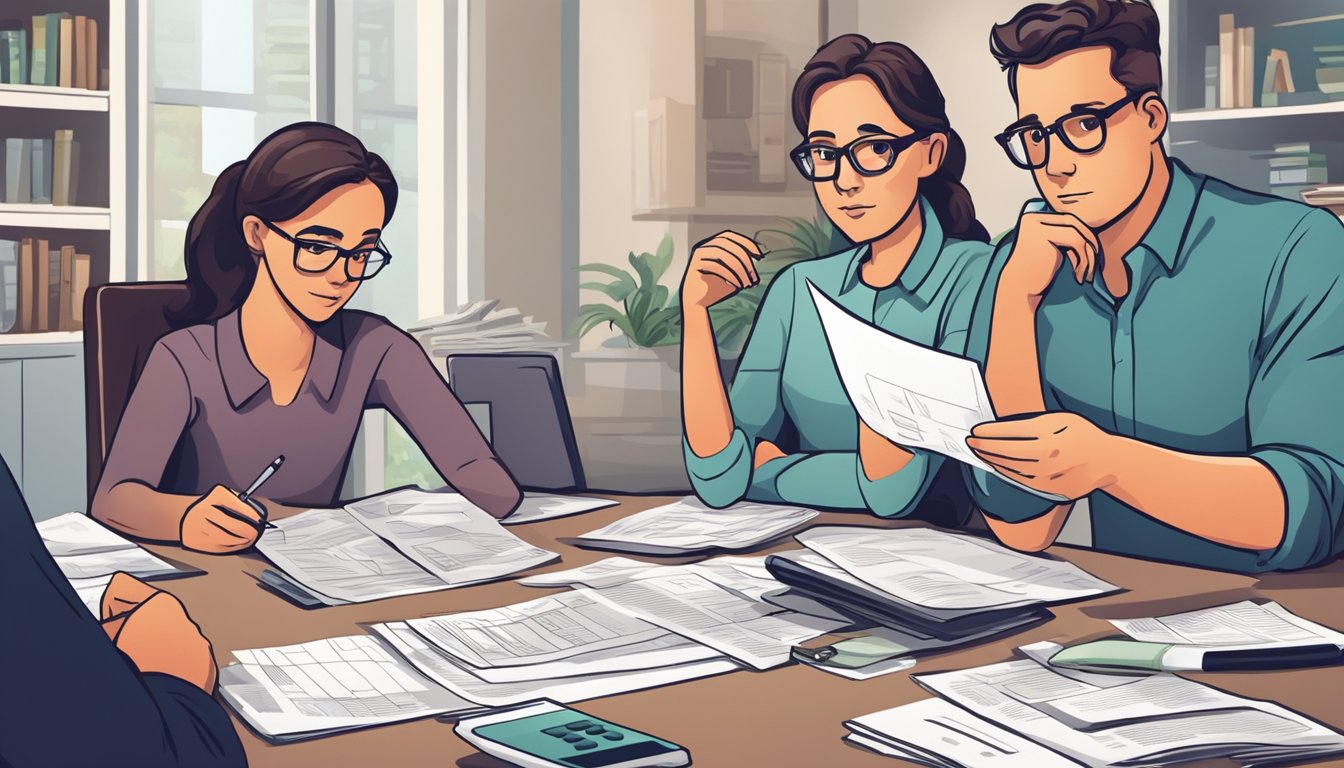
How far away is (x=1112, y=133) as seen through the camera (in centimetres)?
174

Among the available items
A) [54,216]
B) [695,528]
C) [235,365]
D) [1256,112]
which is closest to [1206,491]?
[695,528]

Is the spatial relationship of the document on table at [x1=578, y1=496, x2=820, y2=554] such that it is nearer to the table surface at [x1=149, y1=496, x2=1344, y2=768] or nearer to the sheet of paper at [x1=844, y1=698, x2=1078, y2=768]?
the table surface at [x1=149, y1=496, x2=1344, y2=768]

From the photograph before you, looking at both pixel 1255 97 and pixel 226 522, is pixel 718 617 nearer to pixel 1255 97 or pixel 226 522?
pixel 226 522

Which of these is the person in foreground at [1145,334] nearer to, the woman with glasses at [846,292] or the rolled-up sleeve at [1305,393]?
the rolled-up sleeve at [1305,393]

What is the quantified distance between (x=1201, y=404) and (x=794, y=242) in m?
2.15

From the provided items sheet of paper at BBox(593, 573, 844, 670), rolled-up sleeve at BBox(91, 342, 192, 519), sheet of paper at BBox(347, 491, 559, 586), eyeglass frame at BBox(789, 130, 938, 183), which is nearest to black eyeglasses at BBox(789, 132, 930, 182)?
eyeglass frame at BBox(789, 130, 938, 183)

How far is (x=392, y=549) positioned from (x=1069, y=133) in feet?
3.95

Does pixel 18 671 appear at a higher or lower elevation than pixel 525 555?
higher

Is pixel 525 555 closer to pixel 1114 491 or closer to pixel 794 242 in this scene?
pixel 1114 491

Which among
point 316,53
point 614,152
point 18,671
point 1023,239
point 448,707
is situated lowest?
point 448,707

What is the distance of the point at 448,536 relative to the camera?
1.52m

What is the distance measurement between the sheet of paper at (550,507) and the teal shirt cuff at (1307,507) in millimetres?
982

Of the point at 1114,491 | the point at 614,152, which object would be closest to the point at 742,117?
the point at 614,152

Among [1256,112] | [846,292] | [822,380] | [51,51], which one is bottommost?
[822,380]
